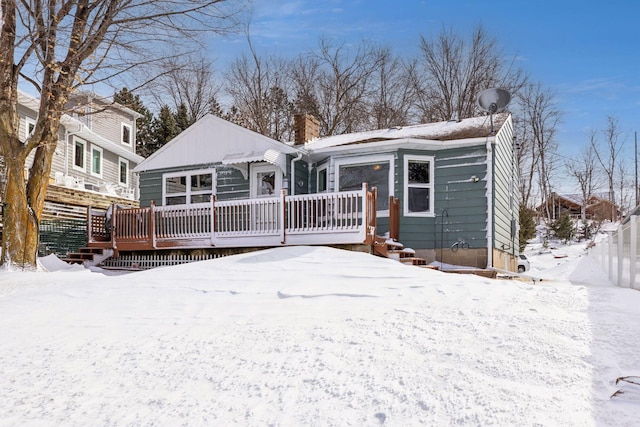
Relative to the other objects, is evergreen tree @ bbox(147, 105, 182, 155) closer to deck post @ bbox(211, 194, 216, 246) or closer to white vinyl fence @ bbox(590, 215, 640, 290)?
deck post @ bbox(211, 194, 216, 246)

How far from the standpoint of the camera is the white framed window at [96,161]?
79.9 ft

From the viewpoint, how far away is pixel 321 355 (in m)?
3.63

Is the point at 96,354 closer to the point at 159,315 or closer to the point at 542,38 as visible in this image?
the point at 159,315

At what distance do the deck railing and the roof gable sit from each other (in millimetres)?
1860

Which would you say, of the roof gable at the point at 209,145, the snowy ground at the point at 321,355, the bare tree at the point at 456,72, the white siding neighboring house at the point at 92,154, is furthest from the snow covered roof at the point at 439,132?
the bare tree at the point at 456,72

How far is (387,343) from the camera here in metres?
3.81

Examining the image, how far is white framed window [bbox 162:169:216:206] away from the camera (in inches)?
539

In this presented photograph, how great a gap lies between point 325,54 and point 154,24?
62.5 feet

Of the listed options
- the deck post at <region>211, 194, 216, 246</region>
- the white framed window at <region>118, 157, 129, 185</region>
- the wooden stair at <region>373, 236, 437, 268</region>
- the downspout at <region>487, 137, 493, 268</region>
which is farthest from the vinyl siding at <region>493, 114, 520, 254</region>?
the white framed window at <region>118, 157, 129, 185</region>

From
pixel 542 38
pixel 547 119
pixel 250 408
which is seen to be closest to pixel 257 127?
pixel 542 38

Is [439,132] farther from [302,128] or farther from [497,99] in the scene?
[302,128]

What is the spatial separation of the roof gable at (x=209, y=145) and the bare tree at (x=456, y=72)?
55.9 feet

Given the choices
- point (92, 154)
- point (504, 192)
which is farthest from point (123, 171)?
point (504, 192)

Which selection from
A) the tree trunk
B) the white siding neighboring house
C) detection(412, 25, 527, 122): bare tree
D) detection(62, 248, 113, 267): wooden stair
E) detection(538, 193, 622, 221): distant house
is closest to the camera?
the tree trunk
